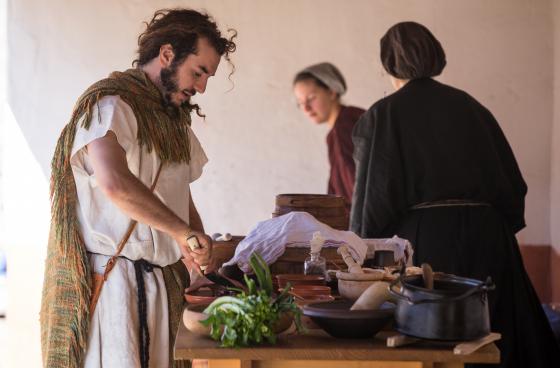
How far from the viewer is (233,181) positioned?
236 inches

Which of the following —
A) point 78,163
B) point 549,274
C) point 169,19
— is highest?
point 169,19

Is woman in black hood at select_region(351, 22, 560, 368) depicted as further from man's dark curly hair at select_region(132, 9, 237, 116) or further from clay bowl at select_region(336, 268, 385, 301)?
clay bowl at select_region(336, 268, 385, 301)

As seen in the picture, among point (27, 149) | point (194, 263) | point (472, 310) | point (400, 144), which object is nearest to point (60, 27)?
point (27, 149)

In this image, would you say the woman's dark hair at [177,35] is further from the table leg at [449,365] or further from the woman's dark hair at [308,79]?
the woman's dark hair at [308,79]

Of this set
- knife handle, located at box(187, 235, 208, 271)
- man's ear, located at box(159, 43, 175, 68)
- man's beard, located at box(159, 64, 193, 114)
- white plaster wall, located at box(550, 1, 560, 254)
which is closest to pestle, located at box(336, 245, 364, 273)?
knife handle, located at box(187, 235, 208, 271)

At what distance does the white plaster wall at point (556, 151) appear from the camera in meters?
5.61

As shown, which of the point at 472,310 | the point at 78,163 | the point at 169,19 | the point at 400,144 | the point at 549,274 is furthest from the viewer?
the point at 549,274

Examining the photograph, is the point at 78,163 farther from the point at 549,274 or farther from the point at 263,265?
the point at 549,274

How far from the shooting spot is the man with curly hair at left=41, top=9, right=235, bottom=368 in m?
2.96

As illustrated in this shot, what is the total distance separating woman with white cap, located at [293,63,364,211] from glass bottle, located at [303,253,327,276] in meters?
2.75

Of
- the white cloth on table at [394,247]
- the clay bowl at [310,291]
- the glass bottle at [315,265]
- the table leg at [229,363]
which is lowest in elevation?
the table leg at [229,363]

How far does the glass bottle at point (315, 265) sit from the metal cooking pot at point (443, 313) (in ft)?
2.88

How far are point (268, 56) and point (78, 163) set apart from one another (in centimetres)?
304

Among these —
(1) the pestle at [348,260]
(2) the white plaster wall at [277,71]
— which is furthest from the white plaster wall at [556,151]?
(1) the pestle at [348,260]
